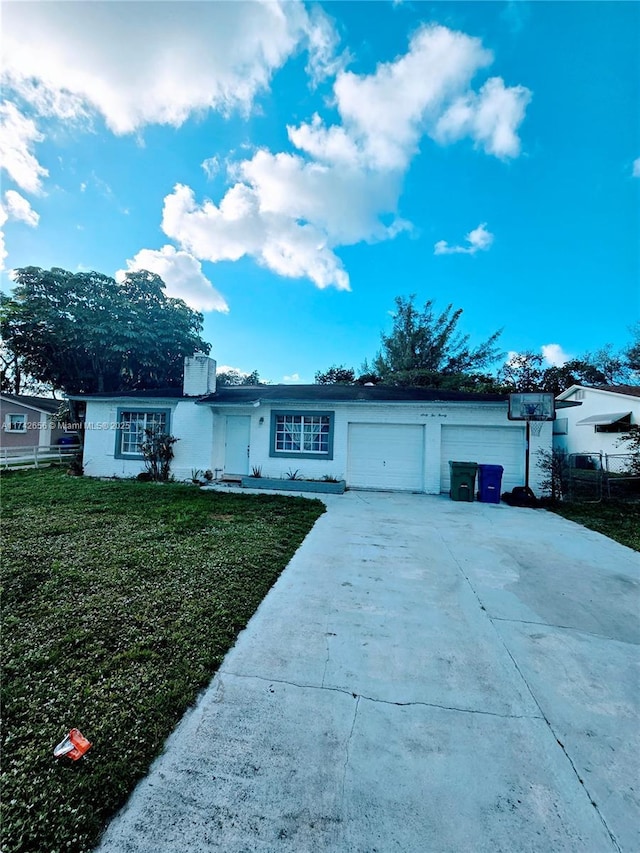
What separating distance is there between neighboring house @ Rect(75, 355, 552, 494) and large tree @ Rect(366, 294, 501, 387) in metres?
14.0

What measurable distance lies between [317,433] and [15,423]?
65.4 feet

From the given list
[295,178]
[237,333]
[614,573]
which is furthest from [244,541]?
[237,333]

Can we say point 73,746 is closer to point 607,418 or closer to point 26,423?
point 607,418

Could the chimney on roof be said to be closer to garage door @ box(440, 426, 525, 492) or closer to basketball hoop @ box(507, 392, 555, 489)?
garage door @ box(440, 426, 525, 492)

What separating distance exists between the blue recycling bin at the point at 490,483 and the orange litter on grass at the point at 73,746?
9.21m

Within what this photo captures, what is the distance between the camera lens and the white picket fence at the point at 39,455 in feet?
47.4

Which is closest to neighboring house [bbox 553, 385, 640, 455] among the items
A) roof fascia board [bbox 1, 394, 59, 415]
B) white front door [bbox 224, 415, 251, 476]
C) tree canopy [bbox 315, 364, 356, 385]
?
white front door [bbox 224, 415, 251, 476]

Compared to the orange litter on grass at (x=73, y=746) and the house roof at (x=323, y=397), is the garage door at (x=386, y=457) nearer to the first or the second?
A: the house roof at (x=323, y=397)

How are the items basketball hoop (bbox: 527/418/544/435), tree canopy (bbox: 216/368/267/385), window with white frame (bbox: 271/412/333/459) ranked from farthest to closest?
tree canopy (bbox: 216/368/267/385) < window with white frame (bbox: 271/412/333/459) < basketball hoop (bbox: 527/418/544/435)

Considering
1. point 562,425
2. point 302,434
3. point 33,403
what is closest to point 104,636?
point 302,434

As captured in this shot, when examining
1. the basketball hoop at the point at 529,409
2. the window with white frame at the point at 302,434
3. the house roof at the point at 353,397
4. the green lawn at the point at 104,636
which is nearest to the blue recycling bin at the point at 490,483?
the basketball hoop at the point at 529,409

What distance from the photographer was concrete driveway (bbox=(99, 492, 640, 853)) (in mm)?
1492

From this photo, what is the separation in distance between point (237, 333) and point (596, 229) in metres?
16.0

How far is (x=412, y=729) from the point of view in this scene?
6.64ft
